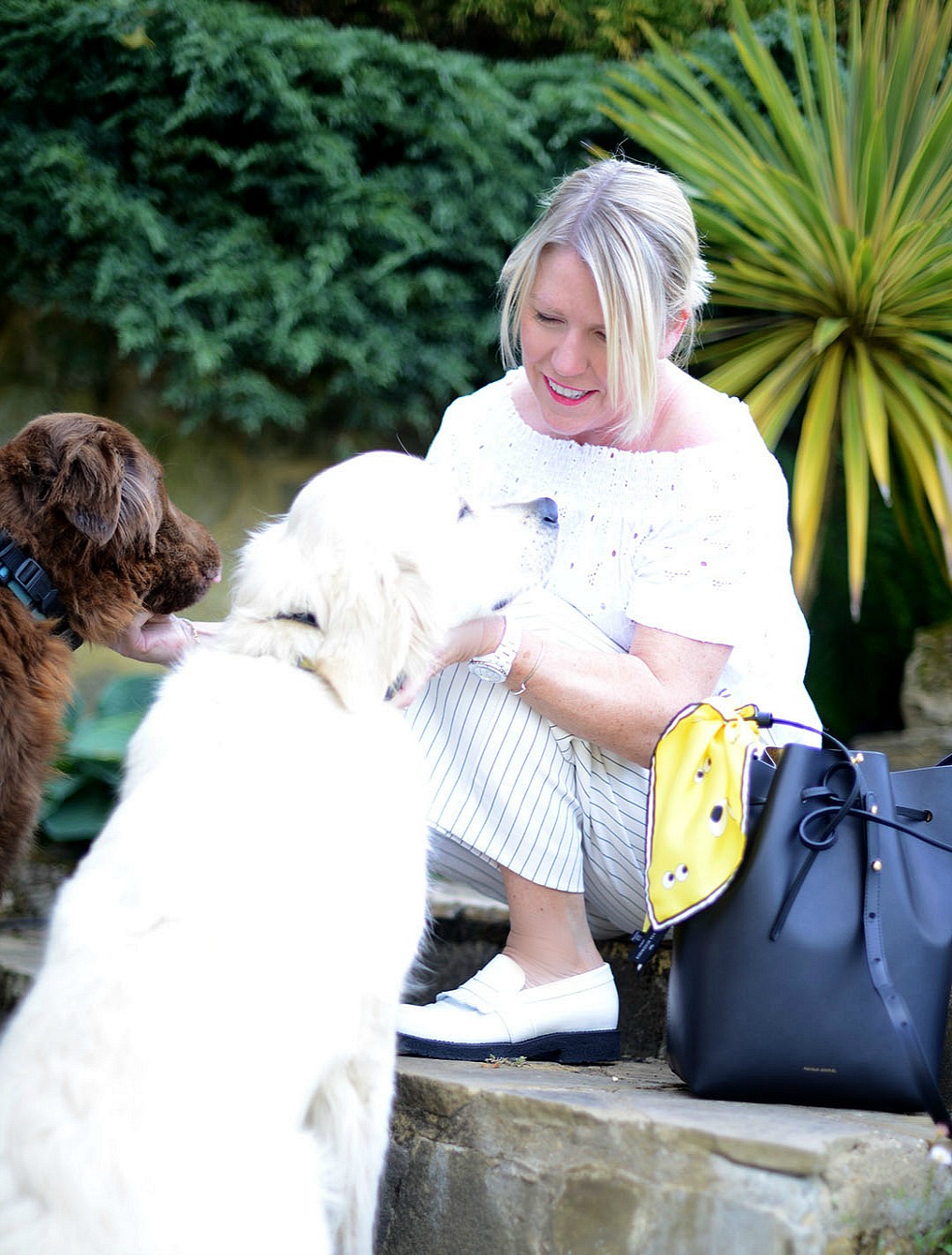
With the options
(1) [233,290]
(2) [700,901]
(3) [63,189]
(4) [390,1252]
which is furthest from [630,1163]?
(3) [63,189]

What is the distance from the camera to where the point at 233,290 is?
13.6 ft

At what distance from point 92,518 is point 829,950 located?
1.62m

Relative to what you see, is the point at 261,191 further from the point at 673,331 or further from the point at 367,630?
the point at 367,630

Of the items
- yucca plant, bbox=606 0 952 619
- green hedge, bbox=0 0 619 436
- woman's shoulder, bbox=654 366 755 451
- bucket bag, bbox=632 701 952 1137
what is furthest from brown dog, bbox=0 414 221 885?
yucca plant, bbox=606 0 952 619

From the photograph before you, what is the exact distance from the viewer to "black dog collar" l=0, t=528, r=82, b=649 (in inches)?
96.9

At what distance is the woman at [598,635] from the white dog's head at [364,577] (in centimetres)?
21

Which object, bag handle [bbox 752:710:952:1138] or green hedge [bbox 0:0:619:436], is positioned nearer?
bag handle [bbox 752:710:952:1138]

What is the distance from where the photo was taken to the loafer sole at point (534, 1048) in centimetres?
234

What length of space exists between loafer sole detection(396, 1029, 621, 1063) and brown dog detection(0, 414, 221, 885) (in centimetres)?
89

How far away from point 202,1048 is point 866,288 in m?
3.53

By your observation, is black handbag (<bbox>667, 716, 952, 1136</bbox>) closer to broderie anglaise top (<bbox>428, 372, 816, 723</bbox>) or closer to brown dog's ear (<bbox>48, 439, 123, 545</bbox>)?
broderie anglaise top (<bbox>428, 372, 816, 723</bbox>)

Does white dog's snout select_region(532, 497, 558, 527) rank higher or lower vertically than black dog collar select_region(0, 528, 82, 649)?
higher

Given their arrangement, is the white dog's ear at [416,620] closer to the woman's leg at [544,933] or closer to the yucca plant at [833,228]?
the woman's leg at [544,933]

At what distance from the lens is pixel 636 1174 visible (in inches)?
71.0
